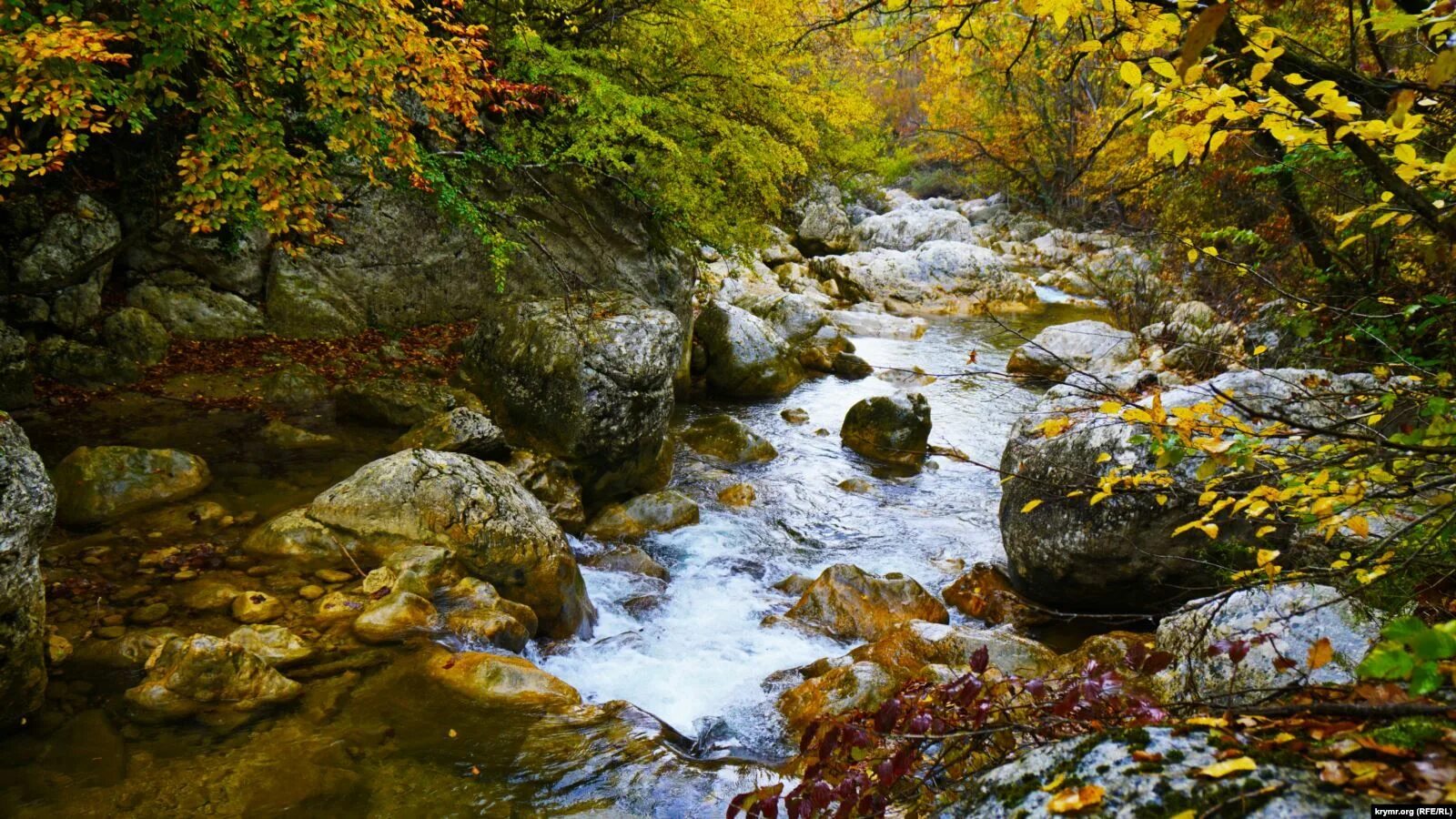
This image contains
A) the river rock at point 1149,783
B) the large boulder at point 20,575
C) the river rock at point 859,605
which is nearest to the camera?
the river rock at point 1149,783

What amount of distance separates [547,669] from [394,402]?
Answer: 12.7 feet

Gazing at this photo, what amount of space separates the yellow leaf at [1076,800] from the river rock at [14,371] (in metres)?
8.05

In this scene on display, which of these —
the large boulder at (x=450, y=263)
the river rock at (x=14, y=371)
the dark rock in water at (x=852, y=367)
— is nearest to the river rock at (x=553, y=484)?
the large boulder at (x=450, y=263)

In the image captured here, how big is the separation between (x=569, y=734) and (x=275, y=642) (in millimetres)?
1726

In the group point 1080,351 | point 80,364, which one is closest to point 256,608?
point 80,364

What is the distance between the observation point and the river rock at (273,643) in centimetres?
393

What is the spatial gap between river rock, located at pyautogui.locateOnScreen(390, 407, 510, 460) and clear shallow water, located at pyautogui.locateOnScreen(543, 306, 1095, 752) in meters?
1.76

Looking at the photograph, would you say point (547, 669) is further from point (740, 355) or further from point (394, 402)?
point (740, 355)

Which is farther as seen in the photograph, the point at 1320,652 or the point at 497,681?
the point at 497,681

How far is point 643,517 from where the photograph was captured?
7.42 m

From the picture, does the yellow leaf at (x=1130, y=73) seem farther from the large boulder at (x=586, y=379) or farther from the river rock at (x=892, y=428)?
the river rock at (x=892, y=428)

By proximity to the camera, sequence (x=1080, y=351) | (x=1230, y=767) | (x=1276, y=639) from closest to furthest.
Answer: (x=1230, y=767) → (x=1276, y=639) → (x=1080, y=351)

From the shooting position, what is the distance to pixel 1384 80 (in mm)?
2154

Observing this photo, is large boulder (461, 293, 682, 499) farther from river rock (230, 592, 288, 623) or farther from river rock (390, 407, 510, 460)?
river rock (230, 592, 288, 623)
